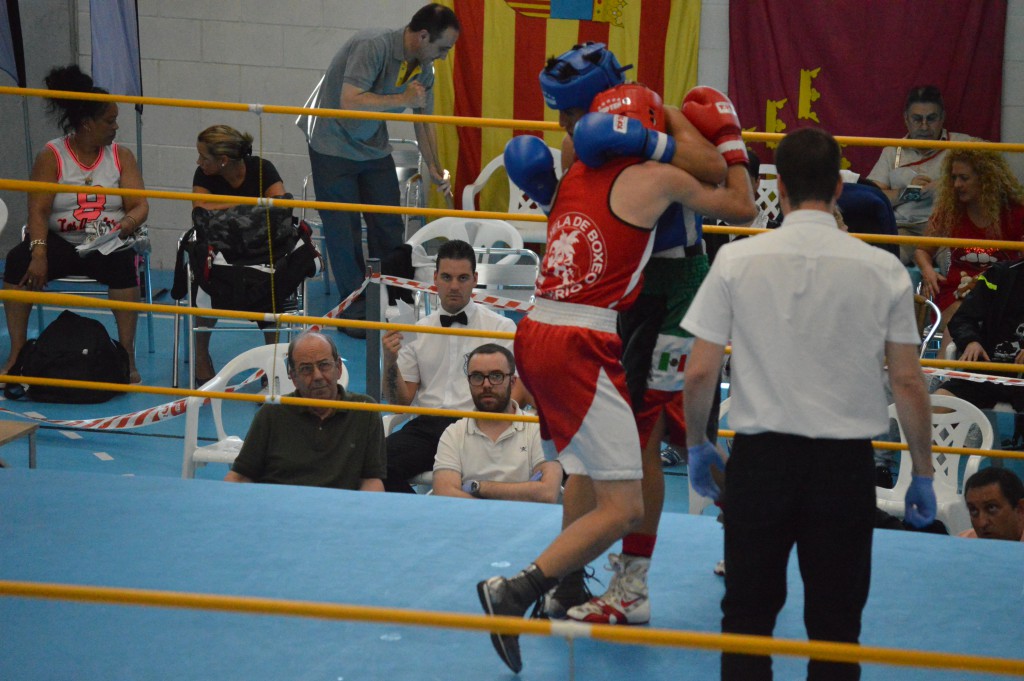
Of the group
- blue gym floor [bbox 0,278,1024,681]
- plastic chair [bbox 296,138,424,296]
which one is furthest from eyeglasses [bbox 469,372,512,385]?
plastic chair [bbox 296,138,424,296]

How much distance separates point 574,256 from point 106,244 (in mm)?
3440

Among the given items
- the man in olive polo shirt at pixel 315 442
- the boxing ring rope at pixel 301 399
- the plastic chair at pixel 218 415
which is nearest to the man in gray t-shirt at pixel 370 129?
the plastic chair at pixel 218 415

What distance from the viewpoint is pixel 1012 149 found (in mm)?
2340

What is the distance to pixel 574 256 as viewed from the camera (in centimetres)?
196

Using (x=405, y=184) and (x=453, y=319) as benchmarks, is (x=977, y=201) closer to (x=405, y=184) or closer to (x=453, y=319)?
(x=453, y=319)

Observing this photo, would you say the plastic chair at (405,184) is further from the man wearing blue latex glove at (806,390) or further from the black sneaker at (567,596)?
the man wearing blue latex glove at (806,390)


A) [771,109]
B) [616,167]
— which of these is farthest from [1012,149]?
[771,109]

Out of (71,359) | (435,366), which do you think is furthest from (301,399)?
(71,359)

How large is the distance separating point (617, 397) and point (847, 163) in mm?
5092

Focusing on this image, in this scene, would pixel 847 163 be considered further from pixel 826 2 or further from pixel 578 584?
pixel 578 584

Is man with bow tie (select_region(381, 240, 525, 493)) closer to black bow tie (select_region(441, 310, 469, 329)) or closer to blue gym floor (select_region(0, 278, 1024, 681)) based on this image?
black bow tie (select_region(441, 310, 469, 329))

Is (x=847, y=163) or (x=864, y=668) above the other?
(x=847, y=163)

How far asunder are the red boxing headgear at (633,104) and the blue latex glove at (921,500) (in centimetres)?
74

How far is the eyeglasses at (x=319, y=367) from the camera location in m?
3.24
